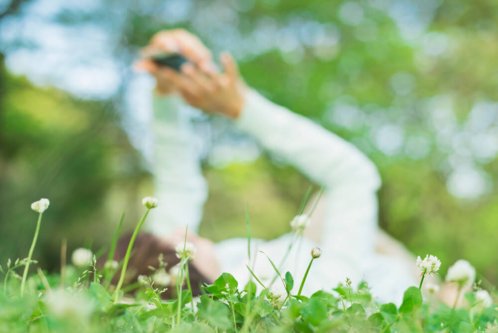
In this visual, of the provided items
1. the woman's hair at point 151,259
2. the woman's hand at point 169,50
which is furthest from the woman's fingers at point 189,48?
the woman's hair at point 151,259

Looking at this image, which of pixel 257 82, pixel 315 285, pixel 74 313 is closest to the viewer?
pixel 74 313

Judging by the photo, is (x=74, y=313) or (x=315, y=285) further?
(x=315, y=285)

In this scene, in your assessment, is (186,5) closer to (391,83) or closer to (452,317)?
(391,83)

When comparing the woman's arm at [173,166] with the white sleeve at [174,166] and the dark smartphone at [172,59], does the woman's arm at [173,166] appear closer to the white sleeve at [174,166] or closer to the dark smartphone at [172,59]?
the white sleeve at [174,166]

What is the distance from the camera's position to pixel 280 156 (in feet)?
7.61

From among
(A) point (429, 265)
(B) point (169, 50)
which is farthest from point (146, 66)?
(A) point (429, 265)

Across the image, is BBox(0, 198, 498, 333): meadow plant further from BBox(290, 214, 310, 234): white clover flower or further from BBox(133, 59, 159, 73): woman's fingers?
BBox(133, 59, 159, 73): woman's fingers

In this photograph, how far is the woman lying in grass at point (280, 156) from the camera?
199 centimetres

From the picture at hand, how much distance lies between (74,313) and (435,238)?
846 cm

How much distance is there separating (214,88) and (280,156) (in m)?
0.41

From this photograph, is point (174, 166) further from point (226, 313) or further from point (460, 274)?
point (226, 313)

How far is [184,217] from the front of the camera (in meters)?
2.81

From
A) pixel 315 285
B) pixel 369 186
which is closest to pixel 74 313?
pixel 315 285

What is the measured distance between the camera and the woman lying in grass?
1.99m
